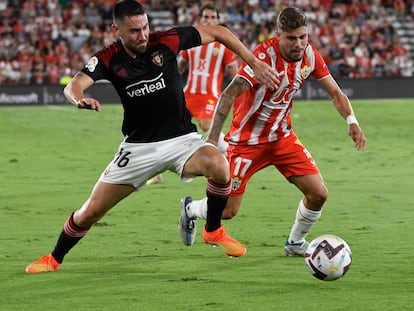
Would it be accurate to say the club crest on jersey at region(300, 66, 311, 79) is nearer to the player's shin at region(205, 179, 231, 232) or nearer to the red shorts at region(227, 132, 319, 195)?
the red shorts at region(227, 132, 319, 195)

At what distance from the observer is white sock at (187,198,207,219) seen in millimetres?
8469

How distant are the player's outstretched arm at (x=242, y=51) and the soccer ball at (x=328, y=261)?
127 cm

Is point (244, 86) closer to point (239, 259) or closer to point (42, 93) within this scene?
point (239, 259)

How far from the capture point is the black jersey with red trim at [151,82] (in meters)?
7.57

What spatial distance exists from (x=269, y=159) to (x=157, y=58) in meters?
1.52

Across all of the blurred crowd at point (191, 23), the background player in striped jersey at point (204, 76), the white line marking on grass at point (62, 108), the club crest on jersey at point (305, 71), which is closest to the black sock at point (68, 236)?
the club crest on jersey at point (305, 71)

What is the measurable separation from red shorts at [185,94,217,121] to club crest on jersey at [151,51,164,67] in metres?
6.78

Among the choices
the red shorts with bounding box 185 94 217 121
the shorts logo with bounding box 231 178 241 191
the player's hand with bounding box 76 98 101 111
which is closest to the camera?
the player's hand with bounding box 76 98 101 111

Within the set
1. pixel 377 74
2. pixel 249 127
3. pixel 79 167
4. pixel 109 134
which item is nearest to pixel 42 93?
pixel 109 134

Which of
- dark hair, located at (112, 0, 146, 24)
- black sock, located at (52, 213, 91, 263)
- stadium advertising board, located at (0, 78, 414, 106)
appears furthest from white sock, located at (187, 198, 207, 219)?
stadium advertising board, located at (0, 78, 414, 106)

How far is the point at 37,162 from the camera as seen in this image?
1755cm

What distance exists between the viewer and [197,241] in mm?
9453

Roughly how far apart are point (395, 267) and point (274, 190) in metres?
5.83

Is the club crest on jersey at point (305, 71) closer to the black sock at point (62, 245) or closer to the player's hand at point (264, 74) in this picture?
the player's hand at point (264, 74)
